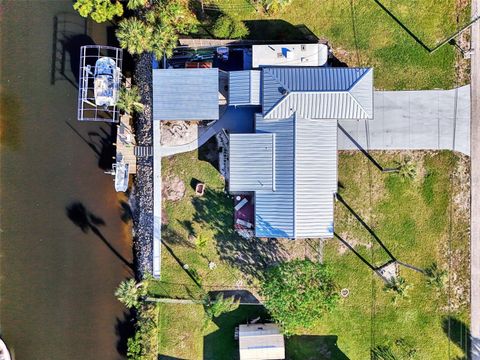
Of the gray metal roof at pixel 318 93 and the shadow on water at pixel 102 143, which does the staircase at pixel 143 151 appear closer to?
the shadow on water at pixel 102 143

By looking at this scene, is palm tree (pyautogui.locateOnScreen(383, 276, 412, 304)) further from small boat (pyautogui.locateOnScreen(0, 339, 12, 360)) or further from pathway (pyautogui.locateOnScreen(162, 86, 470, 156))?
small boat (pyautogui.locateOnScreen(0, 339, 12, 360))

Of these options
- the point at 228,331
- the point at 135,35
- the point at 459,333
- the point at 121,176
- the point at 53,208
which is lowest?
the point at 228,331

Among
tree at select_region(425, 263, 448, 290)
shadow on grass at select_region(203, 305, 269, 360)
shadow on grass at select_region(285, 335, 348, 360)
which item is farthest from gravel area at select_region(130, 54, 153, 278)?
tree at select_region(425, 263, 448, 290)

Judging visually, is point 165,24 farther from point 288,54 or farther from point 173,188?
point 173,188

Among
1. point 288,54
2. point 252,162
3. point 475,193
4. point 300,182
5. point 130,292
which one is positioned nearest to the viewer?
point 300,182

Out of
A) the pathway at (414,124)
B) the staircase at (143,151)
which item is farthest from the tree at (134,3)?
→ the pathway at (414,124)

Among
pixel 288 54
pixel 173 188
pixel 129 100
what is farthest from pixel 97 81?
pixel 288 54
